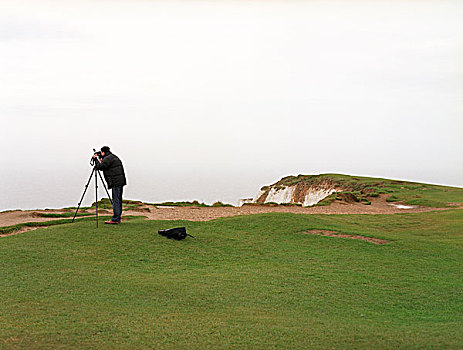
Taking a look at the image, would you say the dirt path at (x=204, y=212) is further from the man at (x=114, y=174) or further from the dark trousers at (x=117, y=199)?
the man at (x=114, y=174)

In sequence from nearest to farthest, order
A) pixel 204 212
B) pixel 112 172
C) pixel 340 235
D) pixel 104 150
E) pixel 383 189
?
pixel 112 172, pixel 104 150, pixel 340 235, pixel 204 212, pixel 383 189

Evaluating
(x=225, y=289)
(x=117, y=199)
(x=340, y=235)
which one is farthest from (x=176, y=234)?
(x=340, y=235)

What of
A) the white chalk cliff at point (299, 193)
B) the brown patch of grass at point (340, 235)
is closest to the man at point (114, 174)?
the brown patch of grass at point (340, 235)

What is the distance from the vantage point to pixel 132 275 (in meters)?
Answer: 9.12

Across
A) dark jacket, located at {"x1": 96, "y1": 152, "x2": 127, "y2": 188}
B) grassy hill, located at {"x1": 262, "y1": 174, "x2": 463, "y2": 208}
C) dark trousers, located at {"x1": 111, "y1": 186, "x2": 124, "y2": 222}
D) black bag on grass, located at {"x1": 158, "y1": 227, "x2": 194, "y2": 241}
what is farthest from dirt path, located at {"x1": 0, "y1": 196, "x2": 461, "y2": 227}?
black bag on grass, located at {"x1": 158, "y1": 227, "x2": 194, "y2": 241}

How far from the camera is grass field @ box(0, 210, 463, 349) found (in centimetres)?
583

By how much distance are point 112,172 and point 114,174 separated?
84 mm

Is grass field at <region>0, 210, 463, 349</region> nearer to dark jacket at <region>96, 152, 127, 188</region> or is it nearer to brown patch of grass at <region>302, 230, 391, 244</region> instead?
brown patch of grass at <region>302, 230, 391, 244</region>

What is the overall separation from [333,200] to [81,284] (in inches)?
803

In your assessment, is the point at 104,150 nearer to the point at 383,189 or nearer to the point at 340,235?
the point at 340,235

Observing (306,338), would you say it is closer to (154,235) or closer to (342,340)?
(342,340)

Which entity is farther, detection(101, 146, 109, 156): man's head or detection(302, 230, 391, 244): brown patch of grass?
detection(101, 146, 109, 156): man's head

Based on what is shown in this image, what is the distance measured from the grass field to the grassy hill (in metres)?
12.8

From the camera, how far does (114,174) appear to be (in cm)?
1358
